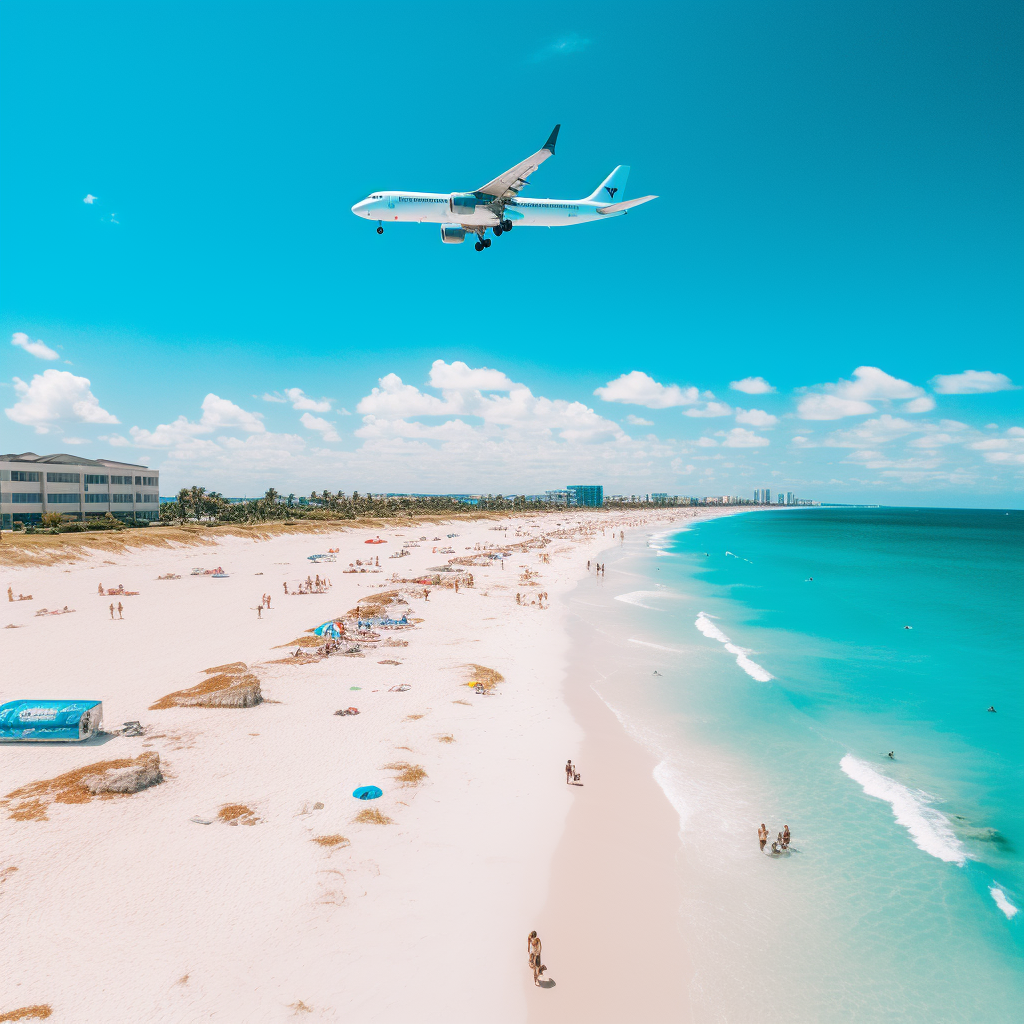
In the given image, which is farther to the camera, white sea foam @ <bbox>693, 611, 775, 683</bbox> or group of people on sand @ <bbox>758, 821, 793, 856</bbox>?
white sea foam @ <bbox>693, 611, 775, 683</bbox>

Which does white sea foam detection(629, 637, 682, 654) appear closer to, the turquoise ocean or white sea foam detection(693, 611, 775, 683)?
the turquoise ocean

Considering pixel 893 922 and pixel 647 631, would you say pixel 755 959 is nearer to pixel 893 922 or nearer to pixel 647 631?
pixel 893 922

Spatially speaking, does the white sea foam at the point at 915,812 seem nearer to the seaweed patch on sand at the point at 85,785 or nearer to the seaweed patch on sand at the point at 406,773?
the seaweed patch on sand at the point at 406,773

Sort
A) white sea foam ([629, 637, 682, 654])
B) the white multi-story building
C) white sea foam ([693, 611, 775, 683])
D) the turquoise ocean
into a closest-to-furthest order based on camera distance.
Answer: the turquoise ocean → white sea foam ([693, 611, 775, 683]) → white sea foam ([629, 637, 682, 654]) → the white multi-story building

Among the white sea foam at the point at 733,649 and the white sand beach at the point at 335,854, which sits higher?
the white sand beach at the point at 335,854

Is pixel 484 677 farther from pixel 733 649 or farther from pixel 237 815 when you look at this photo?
pixel 733 649

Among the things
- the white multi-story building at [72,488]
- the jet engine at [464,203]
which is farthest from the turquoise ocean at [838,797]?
the white multi-story building at [72,488]

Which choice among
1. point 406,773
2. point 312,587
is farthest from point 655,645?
point 312,587

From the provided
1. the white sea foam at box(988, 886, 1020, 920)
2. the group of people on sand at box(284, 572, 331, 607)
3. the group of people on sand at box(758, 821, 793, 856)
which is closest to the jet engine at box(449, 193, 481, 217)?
the group of people on sand at box(758, 821, 793, 856)
